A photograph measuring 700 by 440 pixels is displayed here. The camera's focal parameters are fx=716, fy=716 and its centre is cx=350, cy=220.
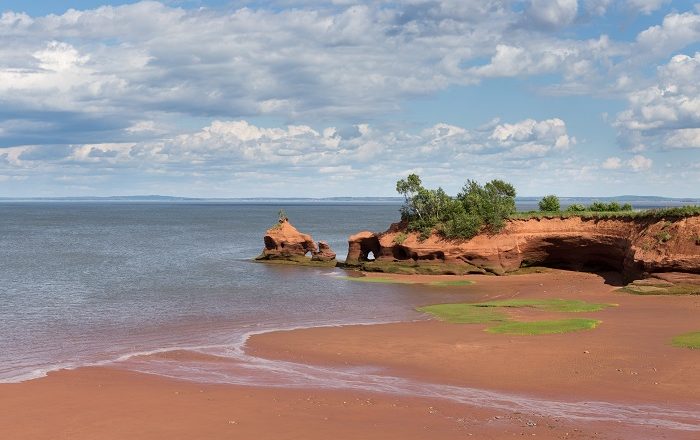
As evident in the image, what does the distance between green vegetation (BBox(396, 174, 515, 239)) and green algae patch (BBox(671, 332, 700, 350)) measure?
2819 cm

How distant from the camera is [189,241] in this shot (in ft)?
329

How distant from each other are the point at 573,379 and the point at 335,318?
53.0 feet

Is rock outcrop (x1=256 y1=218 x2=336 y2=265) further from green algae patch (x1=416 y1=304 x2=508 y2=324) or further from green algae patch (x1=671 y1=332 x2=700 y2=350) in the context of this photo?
green algae patch (x1=671 y1=332 x2=700 y2=350)

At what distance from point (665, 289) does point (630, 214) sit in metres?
9.63

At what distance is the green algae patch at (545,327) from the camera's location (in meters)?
30.8

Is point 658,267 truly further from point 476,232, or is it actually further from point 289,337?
point 289,337

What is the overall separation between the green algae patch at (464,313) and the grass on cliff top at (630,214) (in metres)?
16.7

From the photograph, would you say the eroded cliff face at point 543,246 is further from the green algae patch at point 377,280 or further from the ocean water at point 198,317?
the ocean water at point 198,317

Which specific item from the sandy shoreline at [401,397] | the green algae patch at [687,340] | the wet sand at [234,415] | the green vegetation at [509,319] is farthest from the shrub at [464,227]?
the wet sand at [234,415]

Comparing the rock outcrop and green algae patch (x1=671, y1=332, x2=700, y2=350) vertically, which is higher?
the rock outcrop

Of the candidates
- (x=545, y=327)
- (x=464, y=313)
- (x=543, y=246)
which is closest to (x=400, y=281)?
(x=543, y=246)

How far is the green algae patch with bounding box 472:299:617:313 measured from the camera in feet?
123

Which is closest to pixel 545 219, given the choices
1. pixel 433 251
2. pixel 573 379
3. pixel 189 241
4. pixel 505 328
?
pixel 433 251

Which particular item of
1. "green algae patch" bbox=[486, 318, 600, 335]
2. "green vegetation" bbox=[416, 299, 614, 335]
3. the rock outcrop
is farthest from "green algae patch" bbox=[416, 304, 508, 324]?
the rock outcrop
